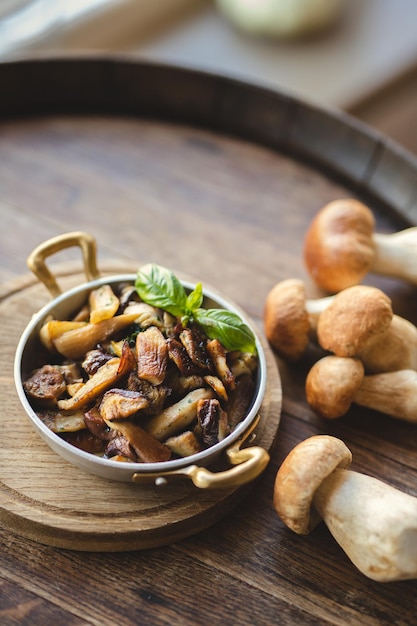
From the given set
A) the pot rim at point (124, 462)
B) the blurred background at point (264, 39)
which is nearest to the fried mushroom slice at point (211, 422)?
the pot rim at point (124, 462)

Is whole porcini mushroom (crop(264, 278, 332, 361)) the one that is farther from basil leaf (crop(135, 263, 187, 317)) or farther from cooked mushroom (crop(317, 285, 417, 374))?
basil leaf (crop(135, 263, 187, 317))

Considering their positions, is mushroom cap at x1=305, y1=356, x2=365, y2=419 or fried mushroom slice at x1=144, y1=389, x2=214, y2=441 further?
mushroom cap at x1=305, y1=356, x2=365, y2=419

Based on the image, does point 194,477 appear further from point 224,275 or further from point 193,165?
point 193,165

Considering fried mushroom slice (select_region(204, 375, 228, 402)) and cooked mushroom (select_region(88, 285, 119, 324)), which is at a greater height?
fried mushroom slice (select_region(204, 375, 228, 402))

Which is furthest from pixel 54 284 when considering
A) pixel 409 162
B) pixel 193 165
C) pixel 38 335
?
pixel 409 162

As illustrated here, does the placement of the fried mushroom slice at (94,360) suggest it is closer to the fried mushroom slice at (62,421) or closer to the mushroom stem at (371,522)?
the fried mushroom slice at (62,421)

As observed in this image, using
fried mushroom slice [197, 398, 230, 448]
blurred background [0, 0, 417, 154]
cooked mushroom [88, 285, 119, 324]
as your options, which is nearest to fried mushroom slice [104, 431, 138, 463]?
fried mushroom slice [197, 398, 230, 448]

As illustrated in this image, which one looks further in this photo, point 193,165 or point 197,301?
point 193,165
